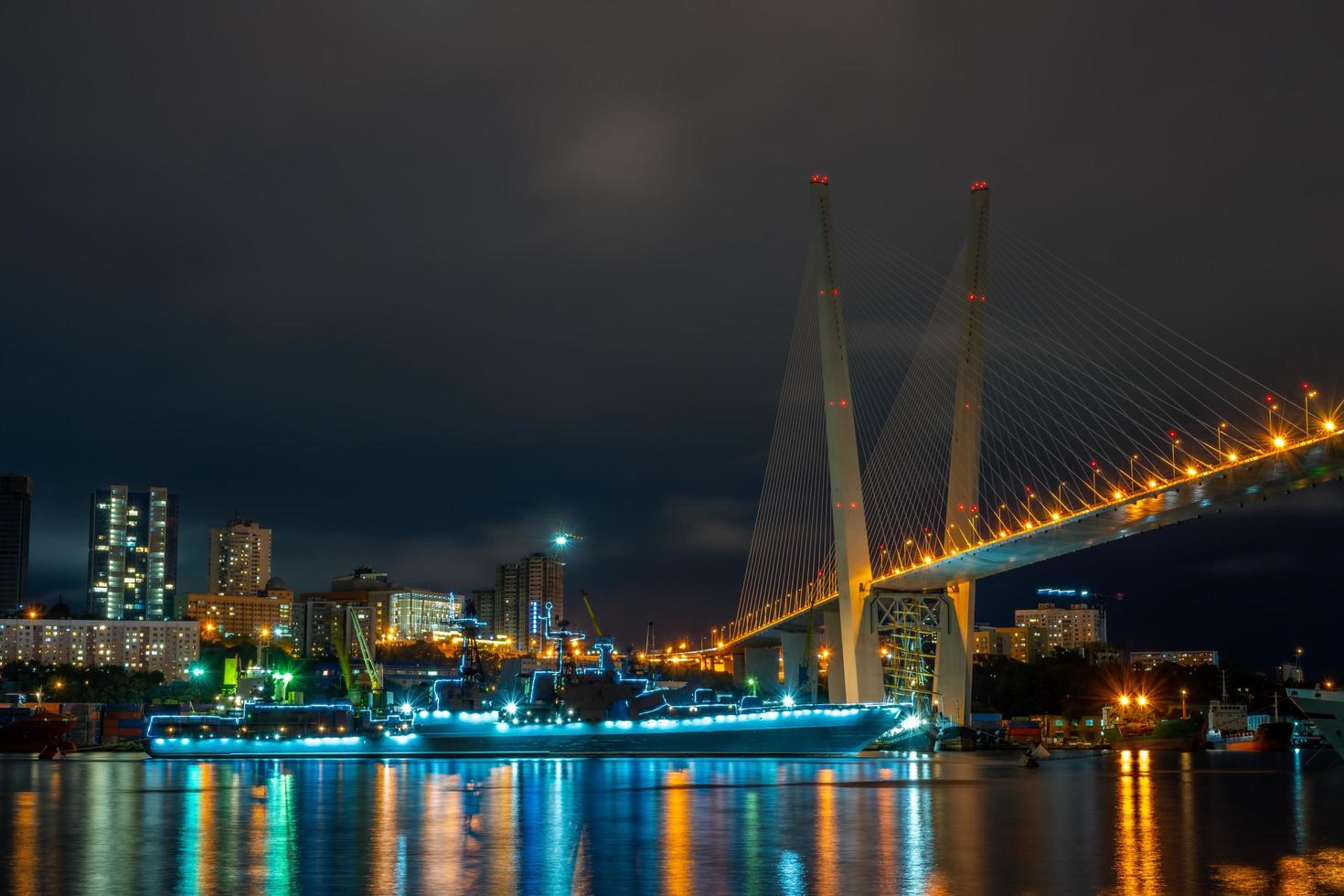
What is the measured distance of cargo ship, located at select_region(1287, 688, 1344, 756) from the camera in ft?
161

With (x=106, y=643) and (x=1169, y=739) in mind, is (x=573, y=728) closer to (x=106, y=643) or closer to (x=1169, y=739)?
(x=1169, y=739)

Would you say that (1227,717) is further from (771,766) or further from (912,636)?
(771,766)

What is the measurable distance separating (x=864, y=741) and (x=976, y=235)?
2344 centimetres

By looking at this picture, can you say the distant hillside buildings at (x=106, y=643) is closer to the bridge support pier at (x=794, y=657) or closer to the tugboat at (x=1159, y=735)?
the bridge support pier at (x=794, y=657)

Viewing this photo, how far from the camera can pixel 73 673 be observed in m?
136

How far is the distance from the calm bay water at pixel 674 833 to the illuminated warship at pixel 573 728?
438 inches

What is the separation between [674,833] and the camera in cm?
2547

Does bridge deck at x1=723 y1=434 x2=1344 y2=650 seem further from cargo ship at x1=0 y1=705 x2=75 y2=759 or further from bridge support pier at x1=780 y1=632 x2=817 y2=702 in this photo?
cargo ship at x1=0 y1=705 x2=75 y2=759

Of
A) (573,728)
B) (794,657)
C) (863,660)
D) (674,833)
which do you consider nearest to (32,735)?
(573,728)

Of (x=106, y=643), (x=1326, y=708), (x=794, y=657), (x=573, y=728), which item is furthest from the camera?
(x=106, y=643)

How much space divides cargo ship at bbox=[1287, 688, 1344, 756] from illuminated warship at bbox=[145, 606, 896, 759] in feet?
52.2

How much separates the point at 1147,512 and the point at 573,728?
25.2m

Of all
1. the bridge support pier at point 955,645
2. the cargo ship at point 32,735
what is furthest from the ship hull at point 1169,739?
the cargo ship at point 32,735

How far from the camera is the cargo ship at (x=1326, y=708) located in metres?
49.0
